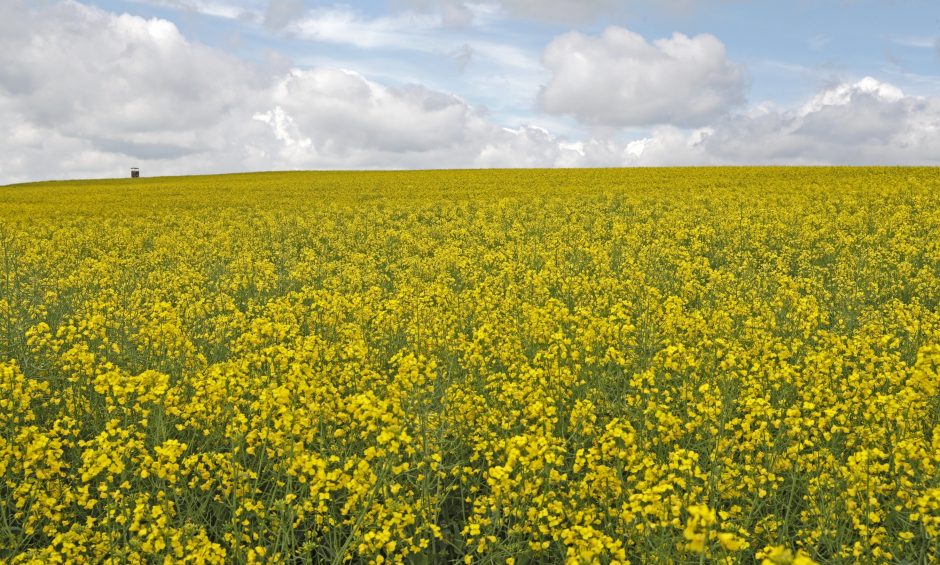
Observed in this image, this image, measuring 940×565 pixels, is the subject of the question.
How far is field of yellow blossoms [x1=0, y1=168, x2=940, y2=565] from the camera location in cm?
404

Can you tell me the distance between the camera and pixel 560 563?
14.7 feet

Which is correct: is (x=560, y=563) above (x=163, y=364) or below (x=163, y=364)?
below

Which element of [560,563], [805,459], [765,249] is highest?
[765,249]

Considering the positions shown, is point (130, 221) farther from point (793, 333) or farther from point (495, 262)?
point (793, 333)

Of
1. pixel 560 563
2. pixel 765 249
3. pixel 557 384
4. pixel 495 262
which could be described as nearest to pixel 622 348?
pixel 557 384

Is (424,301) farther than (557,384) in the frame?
Yes

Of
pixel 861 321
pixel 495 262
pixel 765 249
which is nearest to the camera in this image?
pixel 861 321

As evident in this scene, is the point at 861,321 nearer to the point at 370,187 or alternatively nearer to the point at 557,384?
the point at 557,384

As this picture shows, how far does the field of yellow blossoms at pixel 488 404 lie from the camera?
4043 mm

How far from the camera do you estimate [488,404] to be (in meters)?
6.11

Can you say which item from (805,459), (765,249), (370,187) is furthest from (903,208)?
(370,187)

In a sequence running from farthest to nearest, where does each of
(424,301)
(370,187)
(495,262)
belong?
(370,187) → (495,262) → (424,301)

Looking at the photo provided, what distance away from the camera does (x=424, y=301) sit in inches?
368

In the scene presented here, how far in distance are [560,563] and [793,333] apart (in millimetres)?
4735
